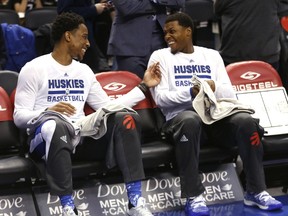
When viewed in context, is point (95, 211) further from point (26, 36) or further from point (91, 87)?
point (26, 36)

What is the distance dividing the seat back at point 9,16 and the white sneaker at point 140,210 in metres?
3.50

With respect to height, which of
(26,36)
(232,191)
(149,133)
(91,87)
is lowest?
(232,191)

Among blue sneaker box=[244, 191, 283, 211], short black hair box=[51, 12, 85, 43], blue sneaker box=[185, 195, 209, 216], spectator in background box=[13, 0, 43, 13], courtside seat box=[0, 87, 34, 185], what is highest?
spectator in background box=[13, 0, 43, 13]

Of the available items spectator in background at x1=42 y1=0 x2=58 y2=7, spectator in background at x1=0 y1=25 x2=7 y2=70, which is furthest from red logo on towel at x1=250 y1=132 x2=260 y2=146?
spectator in background at x1=42 y1=0 x2=58 y2=7

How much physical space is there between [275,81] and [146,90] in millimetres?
1110

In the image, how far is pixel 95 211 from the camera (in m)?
5.14

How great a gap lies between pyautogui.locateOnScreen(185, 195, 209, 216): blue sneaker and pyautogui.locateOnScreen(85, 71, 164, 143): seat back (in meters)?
0.73

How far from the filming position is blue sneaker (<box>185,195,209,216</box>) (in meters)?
5.05

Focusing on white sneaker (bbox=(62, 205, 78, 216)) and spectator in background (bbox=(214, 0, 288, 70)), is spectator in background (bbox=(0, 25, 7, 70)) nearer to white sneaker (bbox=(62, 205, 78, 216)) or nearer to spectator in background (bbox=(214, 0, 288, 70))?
spectator in background (bbox=(214, 0, 288, 70))

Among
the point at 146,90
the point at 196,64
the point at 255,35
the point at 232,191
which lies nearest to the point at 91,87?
the point at 146,90

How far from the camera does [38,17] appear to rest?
26.4ft

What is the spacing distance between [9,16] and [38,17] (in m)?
0.33

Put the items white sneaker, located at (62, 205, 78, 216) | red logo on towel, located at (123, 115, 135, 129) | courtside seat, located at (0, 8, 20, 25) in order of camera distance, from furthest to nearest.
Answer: courtside seat, located at (0, 8, 20, 25) < red logo on towel, located at (123, 115, 135, 129) < white sneaker, located at (62, 205, 78, 216)

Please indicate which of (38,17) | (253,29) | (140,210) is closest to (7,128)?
(140,210)
